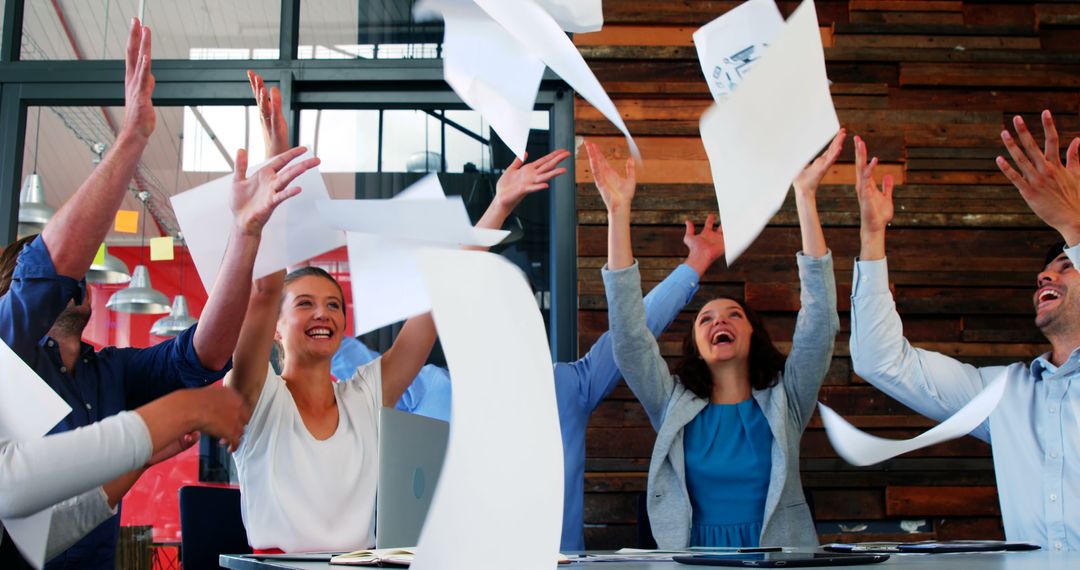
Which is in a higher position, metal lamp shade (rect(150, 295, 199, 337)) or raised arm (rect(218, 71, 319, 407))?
metal lamp shade (rect(150, 295, 199, 337))

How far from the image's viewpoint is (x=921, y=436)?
120 centimetres

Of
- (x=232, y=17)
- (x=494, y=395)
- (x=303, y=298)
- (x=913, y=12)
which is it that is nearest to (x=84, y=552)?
(x=303, y=298)

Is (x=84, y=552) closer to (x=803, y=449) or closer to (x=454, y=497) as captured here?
(x=454, y=497)

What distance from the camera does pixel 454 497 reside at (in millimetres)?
899

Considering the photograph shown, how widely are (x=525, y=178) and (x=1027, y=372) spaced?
1.24 m

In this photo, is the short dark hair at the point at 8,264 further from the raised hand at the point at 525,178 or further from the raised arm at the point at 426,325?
the raised hand at the point at 525,178

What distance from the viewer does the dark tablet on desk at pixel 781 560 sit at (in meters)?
1.32

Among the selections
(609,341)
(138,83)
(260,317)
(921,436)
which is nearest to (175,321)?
(609,341)

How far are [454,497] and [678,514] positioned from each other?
1.44 meters

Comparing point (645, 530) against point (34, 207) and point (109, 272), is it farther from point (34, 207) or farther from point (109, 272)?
point (109, 272)

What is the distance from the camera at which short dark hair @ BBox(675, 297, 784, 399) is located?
250 cm

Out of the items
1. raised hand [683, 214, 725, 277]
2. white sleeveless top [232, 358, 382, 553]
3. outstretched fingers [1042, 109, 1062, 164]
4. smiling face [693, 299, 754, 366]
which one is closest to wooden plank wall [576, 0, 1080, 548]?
raised hand [683, 214, 725, 277]

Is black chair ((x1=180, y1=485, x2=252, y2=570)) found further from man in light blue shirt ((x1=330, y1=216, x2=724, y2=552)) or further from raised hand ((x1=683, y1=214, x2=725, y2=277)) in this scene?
raised hand ((x1=683, y1=214, x2=725, y2=277))

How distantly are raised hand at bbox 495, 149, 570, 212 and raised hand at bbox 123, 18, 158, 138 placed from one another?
Answer: 723 millimetres
